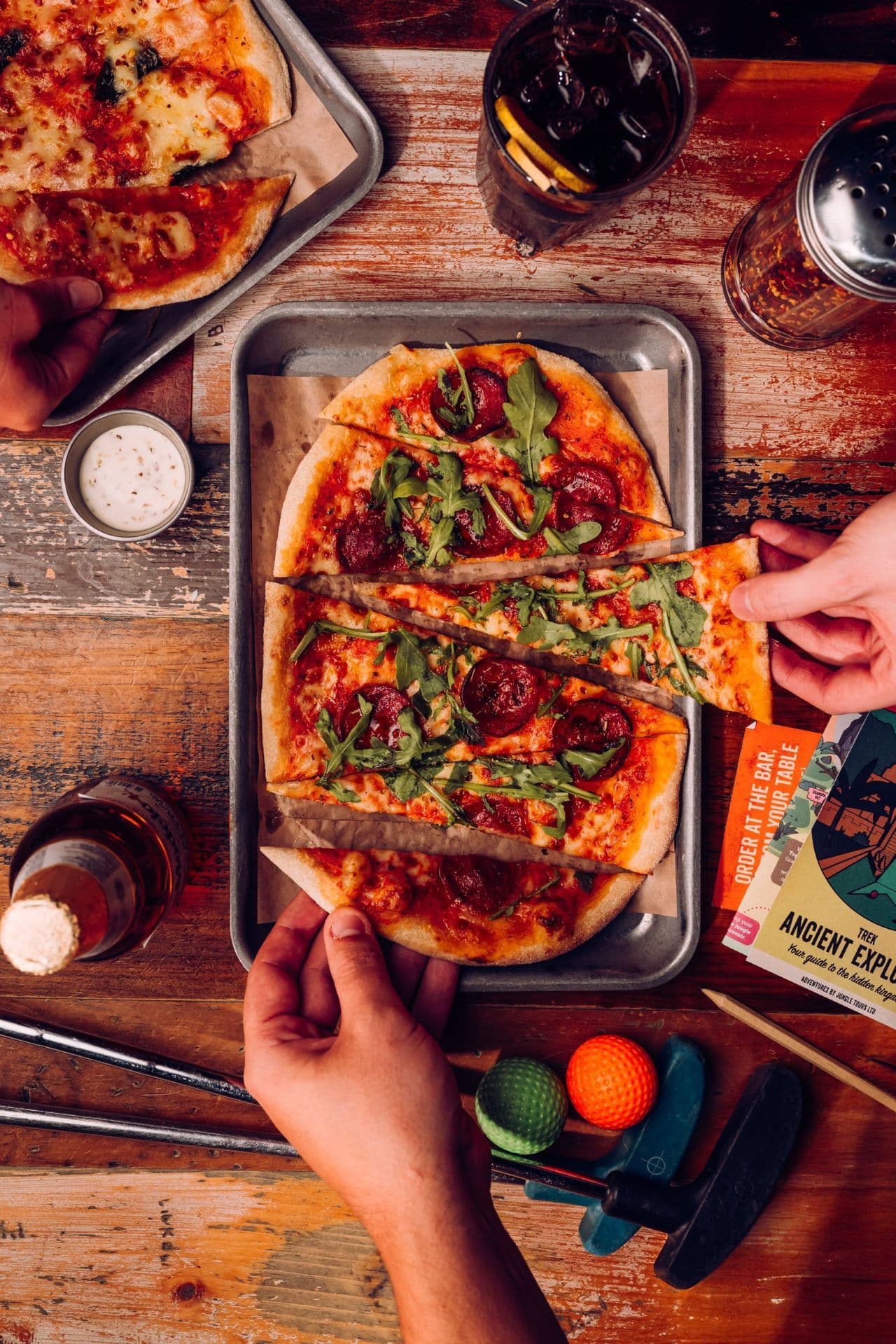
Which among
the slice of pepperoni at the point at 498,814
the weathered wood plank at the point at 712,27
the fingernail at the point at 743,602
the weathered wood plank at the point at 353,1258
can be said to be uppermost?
the weathered wood plank at the point at 712,27

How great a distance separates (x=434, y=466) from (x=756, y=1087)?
218cm

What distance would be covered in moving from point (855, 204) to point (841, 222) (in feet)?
0.16

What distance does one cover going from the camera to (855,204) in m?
2.01

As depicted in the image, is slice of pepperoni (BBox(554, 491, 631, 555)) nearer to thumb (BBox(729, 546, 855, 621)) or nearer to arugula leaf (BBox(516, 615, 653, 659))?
arugula leaf (BBox(516, 615, 653, 659))

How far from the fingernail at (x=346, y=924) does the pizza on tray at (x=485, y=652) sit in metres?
0.05

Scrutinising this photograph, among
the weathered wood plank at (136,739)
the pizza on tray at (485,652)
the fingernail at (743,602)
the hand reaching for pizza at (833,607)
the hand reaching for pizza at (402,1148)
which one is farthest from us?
the weathered wood plank at (136,739)

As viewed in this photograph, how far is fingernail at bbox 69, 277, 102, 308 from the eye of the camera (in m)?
2.34

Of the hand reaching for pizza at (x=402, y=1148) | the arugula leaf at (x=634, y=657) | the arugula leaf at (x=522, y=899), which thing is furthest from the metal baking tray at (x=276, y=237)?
the arugula leaf at (x=522, y=899)

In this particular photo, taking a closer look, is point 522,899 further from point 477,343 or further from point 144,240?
point 144,240

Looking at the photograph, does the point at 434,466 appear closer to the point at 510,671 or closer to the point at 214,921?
the point at 510,671

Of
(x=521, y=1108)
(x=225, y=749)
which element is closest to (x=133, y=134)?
(x=225, y=749)

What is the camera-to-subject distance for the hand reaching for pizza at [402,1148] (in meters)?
1.96

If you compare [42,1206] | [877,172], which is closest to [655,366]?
[877,172]

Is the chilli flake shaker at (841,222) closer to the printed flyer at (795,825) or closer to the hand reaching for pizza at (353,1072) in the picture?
the printed flyer at (795,825)
